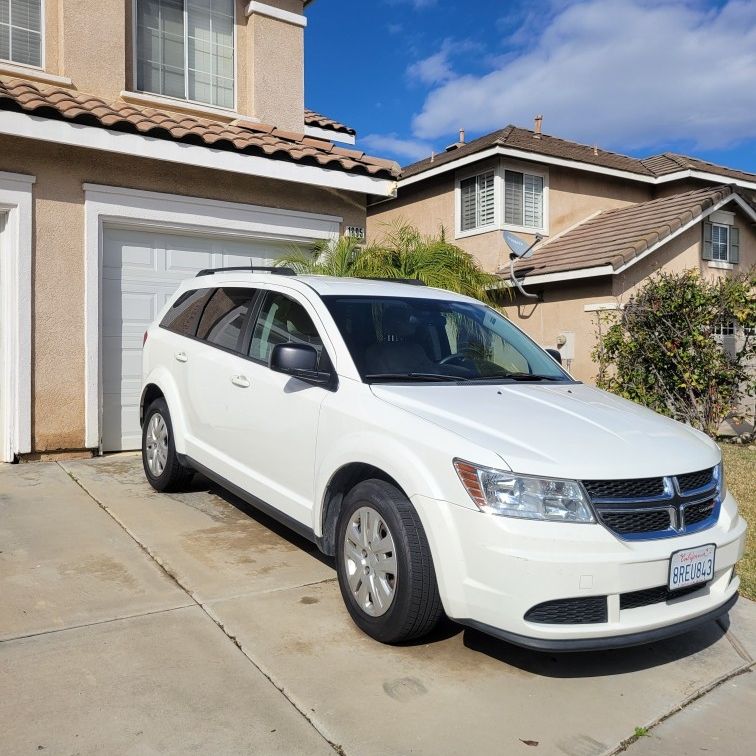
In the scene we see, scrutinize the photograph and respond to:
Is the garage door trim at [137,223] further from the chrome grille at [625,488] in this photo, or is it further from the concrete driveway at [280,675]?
the chrome grille at [625,488]

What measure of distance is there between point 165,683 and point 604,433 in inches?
88.4

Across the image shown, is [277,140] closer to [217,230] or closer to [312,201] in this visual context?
[312,201]

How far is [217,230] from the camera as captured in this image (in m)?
8.69

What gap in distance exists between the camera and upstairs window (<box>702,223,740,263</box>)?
1570 cm

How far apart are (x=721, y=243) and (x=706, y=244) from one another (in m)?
0.66

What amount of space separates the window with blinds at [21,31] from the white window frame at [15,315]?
2136 millimetres

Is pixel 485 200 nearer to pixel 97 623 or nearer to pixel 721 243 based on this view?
pixel 721 243

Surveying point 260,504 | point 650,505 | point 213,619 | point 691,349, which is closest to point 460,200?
point 691,349

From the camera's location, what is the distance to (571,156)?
16609mm

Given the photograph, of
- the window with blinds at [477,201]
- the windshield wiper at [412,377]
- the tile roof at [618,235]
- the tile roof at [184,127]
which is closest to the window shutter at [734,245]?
the tile roof at [618,235]

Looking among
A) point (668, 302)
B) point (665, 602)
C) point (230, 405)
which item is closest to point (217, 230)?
point (230, 405)

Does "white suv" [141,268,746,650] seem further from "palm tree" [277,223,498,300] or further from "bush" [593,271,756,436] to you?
"bush" [593,271,756,436]

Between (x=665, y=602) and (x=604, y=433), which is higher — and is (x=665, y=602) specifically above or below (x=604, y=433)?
below

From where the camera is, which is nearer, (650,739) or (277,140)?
(650,739)
